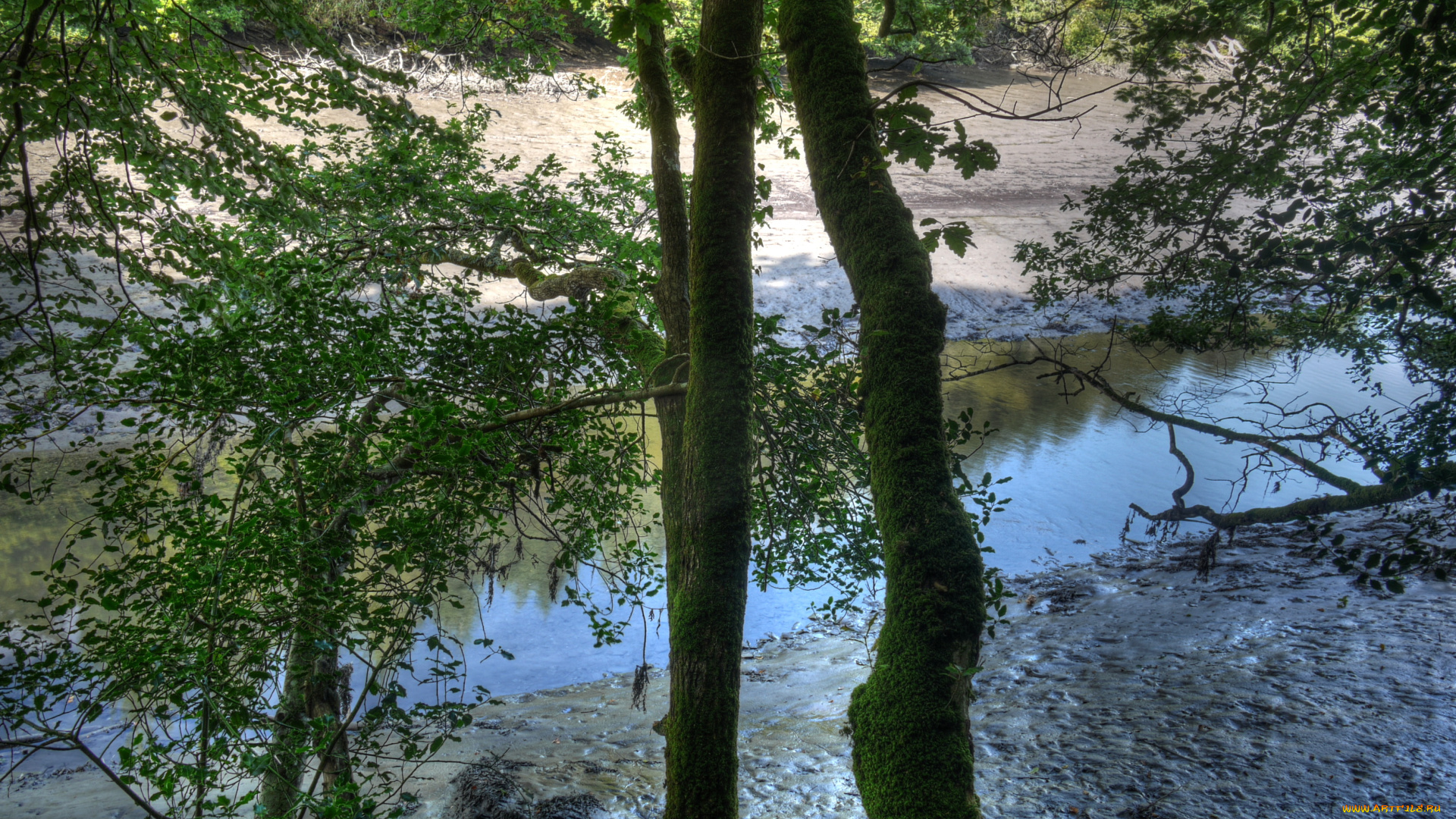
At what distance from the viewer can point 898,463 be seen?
2.14 metres

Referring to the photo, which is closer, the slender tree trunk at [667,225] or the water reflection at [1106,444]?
the slender tree trunk at [667,225]

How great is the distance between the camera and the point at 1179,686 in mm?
5578

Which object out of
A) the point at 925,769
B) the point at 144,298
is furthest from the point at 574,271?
the point at 144,298

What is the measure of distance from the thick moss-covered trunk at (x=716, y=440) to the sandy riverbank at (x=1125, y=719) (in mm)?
2270

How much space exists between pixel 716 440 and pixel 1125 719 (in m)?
4.34

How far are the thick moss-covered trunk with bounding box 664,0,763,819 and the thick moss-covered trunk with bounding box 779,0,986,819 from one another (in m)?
0.28

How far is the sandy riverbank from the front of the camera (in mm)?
4203

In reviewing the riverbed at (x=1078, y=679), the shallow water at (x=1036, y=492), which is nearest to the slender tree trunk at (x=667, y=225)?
the riverbed at (x=1078, y=679)

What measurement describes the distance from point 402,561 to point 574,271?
3422 millimetres

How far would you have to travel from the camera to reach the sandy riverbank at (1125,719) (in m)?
4.20

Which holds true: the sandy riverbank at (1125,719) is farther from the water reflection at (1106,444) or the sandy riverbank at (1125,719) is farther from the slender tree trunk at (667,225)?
the slender tree trunk at (667,225)

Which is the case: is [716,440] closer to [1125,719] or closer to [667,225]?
[667,225]

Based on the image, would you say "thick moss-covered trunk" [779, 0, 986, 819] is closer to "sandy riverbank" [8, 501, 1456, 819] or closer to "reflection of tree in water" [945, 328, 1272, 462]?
"sandy riverbank" [8, 501, 1456, 819]

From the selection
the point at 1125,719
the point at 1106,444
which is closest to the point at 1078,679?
the point at 1125,719
